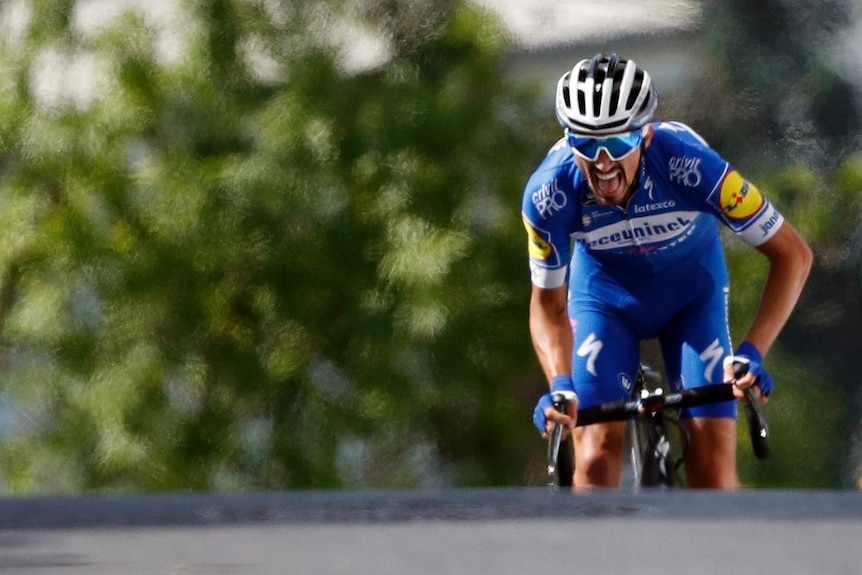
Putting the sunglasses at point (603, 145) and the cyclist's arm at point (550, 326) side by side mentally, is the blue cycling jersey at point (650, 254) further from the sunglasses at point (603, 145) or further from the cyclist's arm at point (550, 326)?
the sunglasses at point (603, 145)

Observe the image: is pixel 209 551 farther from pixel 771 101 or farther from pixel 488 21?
pixel 771 101

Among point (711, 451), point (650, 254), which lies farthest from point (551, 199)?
point (711, 451)

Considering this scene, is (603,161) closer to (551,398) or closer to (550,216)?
(550,216)

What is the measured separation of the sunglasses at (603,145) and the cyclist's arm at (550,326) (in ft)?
1.76

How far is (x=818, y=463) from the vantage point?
27.5ft

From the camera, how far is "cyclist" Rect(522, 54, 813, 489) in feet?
12.2

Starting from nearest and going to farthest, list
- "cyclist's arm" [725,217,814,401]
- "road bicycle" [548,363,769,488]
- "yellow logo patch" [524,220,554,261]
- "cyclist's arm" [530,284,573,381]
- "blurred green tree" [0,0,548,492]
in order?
"road bicycle" [548,363,769,488], "cyclist's arm" [725,217,814,401], "yellow logo patch" [524,220,554,261], "cyclist's arm" [530,284,573,381], "blurred green tree" [0,0,548,492]

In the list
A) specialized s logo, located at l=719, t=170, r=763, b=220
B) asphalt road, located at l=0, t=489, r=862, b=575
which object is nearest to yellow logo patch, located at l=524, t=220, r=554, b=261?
specialized s logo, located at l=719, t=170, r=763, b=220

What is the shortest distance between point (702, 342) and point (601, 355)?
28cm

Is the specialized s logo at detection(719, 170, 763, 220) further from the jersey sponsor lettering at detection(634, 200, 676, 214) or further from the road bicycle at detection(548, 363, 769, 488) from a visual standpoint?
the road bicycle at detection(548, 363, 769, 488)

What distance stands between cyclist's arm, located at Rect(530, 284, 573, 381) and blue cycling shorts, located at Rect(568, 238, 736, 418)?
0.13 feet

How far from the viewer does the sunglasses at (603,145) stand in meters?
3.65

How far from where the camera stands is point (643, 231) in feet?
12.9

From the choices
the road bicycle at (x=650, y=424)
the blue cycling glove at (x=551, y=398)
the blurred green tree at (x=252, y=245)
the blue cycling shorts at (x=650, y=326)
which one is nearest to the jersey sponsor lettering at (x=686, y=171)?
the blue cycling shorts at (x=650, y=326)
